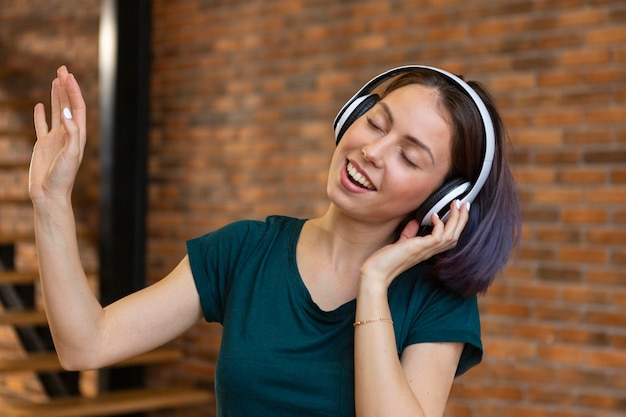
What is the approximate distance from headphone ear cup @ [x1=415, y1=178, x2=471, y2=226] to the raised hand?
0.60 m

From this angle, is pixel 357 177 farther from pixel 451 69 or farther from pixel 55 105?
pixel 451 69

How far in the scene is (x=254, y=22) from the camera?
14.6 ft

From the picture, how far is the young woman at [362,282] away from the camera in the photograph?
4.88 ft

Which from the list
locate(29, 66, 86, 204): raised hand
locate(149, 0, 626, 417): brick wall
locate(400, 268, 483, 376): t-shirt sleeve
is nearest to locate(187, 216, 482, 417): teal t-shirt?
locate(400, 268, 483, 376): t-shirt sleeve

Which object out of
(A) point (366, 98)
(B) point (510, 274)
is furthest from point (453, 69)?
(A) point (366, 98)

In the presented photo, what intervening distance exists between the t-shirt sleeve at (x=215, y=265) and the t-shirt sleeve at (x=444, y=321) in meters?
0.33

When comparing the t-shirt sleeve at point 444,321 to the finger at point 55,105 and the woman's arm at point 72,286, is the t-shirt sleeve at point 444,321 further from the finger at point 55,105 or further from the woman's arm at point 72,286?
the finger at point 55,105

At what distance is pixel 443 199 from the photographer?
5.17 ft

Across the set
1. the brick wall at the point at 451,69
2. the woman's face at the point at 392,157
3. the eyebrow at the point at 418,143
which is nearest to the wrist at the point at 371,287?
the woman's face at the point at 392,157

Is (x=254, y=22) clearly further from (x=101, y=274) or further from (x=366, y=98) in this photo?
(x=366, y=98)

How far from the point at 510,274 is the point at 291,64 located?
1529mm

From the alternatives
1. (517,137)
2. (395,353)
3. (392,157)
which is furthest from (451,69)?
(395,353)

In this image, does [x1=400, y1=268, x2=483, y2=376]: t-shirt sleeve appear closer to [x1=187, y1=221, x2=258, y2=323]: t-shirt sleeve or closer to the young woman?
the young woman

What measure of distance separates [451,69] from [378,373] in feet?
7.73
